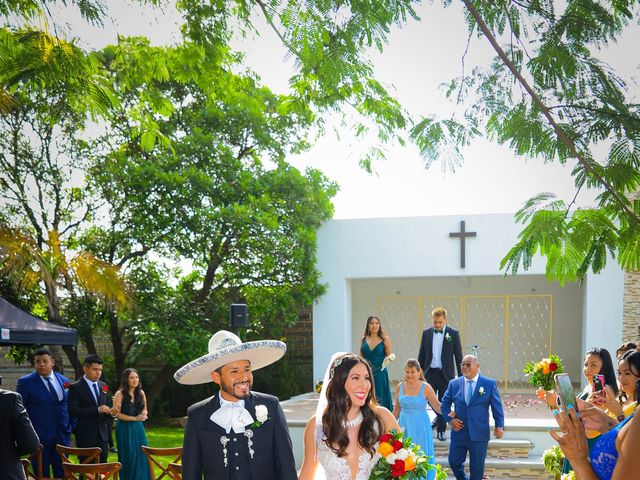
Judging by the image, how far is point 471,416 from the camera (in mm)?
10414

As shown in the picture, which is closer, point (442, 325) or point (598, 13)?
point (598, 13)

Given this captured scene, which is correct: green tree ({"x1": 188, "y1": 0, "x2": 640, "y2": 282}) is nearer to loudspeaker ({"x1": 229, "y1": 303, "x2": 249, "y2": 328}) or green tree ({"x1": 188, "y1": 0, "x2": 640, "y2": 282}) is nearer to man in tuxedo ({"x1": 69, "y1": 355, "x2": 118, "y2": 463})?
man in tuxedo ({"x1": 69, "y1": 355, "x2": 118, "y2": 463})

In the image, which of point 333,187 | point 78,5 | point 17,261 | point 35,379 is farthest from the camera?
point 333,187

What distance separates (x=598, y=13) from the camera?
4.11 m

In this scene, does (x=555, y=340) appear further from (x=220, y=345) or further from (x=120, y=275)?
(x=220, y=345)

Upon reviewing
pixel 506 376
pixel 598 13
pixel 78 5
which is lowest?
pixel 506 376

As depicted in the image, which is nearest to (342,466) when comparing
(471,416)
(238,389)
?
(238,389)

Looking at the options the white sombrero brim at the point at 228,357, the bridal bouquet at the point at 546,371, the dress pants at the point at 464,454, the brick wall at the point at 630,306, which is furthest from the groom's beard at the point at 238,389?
the brick wall at the point at 630,306

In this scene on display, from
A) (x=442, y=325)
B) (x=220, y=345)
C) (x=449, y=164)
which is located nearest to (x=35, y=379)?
(x=442, y=325)

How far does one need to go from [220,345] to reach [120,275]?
12.1 metres

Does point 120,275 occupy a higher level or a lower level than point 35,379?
higher

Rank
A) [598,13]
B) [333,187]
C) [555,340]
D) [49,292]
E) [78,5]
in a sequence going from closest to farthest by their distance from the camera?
[598,13]
[78,5]
[49,292]
[333,187]
[555,340]

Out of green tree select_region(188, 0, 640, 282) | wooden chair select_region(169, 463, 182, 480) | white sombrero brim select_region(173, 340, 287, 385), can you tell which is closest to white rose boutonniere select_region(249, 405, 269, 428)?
white sombrero brim select_region(173, 340, 287, 385)

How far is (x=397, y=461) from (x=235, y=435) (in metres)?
1.03
